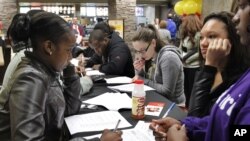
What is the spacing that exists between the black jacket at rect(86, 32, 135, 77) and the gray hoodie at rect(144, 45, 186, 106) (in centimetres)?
89

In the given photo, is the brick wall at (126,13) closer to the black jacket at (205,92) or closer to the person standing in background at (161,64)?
the person standing in background at (161,64)

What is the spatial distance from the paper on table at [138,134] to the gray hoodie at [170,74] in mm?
Result: 862

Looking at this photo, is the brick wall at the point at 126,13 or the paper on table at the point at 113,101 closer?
the paper on table at the point at 113,101

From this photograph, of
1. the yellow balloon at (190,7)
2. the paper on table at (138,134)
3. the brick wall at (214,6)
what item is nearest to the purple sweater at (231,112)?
the paper on table at (138,134)

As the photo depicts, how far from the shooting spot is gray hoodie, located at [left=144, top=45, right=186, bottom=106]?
231 centimetres

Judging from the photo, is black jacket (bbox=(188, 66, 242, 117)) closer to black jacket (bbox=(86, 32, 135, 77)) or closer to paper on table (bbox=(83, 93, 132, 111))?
paper on table (bbox=(83, 93, 132, 111))

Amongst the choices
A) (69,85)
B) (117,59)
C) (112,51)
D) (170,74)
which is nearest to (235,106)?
(69,85)

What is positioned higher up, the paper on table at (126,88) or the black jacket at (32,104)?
the black jacket at (32,104)

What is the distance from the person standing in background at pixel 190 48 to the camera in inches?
151

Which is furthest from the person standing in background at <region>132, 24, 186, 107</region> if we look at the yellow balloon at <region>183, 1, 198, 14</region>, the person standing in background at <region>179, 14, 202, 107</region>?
the yellow balloon at <region>183, 1, 198, 14</region>

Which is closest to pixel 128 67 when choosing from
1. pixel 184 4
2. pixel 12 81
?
pixel 12 81

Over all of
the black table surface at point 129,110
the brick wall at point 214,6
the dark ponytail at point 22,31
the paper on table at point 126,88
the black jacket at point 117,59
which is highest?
the brick wall at point 214,6

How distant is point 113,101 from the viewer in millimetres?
1944

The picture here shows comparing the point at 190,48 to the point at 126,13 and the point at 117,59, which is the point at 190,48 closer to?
the point at 117,59
